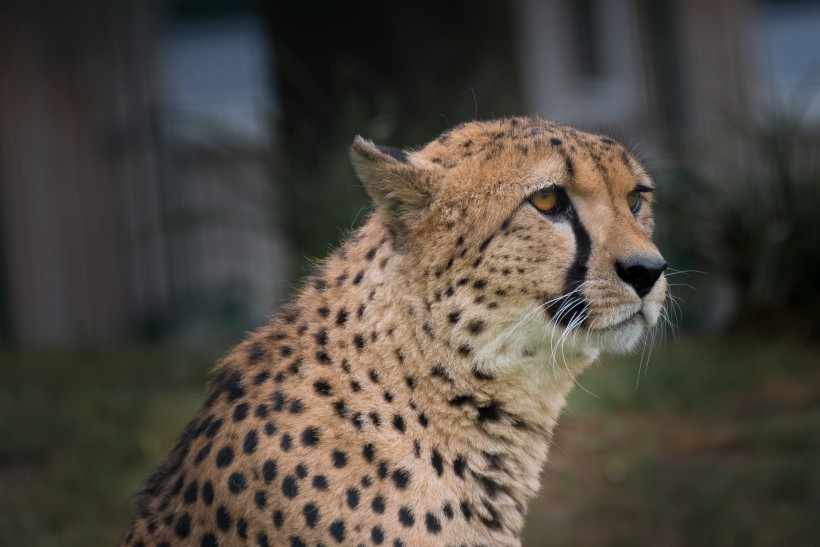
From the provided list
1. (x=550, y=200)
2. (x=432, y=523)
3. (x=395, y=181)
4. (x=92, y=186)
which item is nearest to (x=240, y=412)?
(x=432, y=523)

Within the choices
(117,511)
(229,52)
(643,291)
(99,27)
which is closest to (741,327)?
(117,511)

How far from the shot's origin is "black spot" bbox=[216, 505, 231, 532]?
7.82 feet

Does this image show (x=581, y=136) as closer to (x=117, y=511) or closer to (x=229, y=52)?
(x=117, y=511)

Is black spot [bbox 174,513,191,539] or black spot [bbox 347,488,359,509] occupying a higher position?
black spot [bbox 347,488,359,509]

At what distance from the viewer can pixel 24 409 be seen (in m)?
5.45

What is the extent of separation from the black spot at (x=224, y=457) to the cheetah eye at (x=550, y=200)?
0.89 metres

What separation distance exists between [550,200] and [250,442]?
878mm

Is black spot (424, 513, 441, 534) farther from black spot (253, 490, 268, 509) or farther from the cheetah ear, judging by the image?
the cheetah ear

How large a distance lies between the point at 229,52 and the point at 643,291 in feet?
40.9

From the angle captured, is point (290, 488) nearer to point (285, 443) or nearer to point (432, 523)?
point (285, 443)

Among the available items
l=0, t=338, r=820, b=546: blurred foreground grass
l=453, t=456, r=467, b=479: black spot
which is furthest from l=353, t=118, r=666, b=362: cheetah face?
l=0, t=338, r=820, b=546: blurred foreground grass

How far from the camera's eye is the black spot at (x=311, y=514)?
2340mm

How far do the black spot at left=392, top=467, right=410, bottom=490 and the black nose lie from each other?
0.65 m

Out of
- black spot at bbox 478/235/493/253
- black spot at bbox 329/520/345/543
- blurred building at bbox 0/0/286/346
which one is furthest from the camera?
blurred building at bbox 0/0/286/346
